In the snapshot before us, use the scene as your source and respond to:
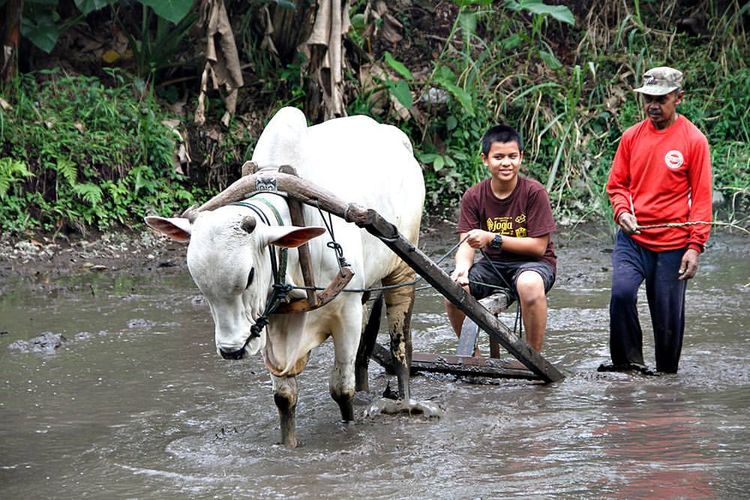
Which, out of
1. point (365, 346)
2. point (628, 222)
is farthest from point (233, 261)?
point (628, 222)

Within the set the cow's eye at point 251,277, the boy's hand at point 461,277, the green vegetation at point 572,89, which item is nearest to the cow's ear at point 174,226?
the cow's eye at point 251,277

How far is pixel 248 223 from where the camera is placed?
4.29m

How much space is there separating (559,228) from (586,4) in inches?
146

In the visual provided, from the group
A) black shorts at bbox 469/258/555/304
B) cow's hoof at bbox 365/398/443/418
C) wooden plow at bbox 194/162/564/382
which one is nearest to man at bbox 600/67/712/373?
black shorts at bbox 469/258/555/304

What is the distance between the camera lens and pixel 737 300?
8.04 meters

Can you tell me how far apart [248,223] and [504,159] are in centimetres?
221

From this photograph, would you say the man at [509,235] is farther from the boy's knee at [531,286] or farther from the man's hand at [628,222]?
the man's hand at [628,222]

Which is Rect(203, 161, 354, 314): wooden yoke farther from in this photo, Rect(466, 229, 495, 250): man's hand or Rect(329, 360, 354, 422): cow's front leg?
Rect(466, 229, 495, 250): man's hand

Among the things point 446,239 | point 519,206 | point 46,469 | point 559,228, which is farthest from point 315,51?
point 46,469

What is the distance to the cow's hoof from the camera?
18.1 feet

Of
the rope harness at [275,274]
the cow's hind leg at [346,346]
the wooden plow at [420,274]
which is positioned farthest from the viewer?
the cow's hind leg at [346,346]

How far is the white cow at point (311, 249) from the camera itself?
4.31 meters

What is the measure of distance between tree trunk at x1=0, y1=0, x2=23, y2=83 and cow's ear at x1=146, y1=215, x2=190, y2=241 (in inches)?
251

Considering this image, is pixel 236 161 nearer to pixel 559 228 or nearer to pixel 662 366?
pixel 559 228
